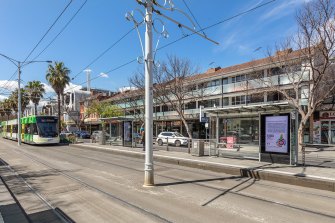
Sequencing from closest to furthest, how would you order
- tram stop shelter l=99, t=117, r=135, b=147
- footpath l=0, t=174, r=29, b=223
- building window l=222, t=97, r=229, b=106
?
footpath l=0, t=174, r=29, b=223, tram stop shelter l=99, t=117, r=135, b=147, building window l=222, t=97, r=229, b=106

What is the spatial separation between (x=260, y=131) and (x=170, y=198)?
7689mm

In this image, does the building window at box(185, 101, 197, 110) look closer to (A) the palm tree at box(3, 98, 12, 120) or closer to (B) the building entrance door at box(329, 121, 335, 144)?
(B) the building entrance door at box(329, 121, 335, 144)

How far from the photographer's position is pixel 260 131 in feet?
48.3

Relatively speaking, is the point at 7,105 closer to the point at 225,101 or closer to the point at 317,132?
the point at 225,101

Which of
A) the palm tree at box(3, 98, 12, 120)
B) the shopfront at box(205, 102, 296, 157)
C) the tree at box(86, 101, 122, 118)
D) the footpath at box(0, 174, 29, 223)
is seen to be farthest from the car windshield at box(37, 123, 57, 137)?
the palm tree at box(3, 98, 12, 120)

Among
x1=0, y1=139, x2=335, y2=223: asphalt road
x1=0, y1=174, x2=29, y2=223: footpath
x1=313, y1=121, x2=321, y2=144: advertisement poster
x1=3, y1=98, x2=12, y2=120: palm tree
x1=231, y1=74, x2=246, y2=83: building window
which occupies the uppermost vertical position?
x1=231, y1=74, x2=246, y2=83: building window

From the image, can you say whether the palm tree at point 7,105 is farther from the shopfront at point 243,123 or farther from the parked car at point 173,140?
the shopfront at point 243,123

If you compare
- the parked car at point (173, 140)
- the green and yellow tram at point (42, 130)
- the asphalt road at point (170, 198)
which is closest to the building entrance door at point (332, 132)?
the parked car at point (173, 140)

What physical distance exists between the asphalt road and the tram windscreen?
62.9ft

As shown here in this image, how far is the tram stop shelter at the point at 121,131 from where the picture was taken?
2695 cm

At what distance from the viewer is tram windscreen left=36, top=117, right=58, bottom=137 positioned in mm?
Answer: 30938

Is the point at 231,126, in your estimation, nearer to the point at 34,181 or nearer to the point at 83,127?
the point at 34,181

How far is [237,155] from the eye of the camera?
1669 cm

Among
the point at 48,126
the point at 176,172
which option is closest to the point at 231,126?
the point at 176,172
